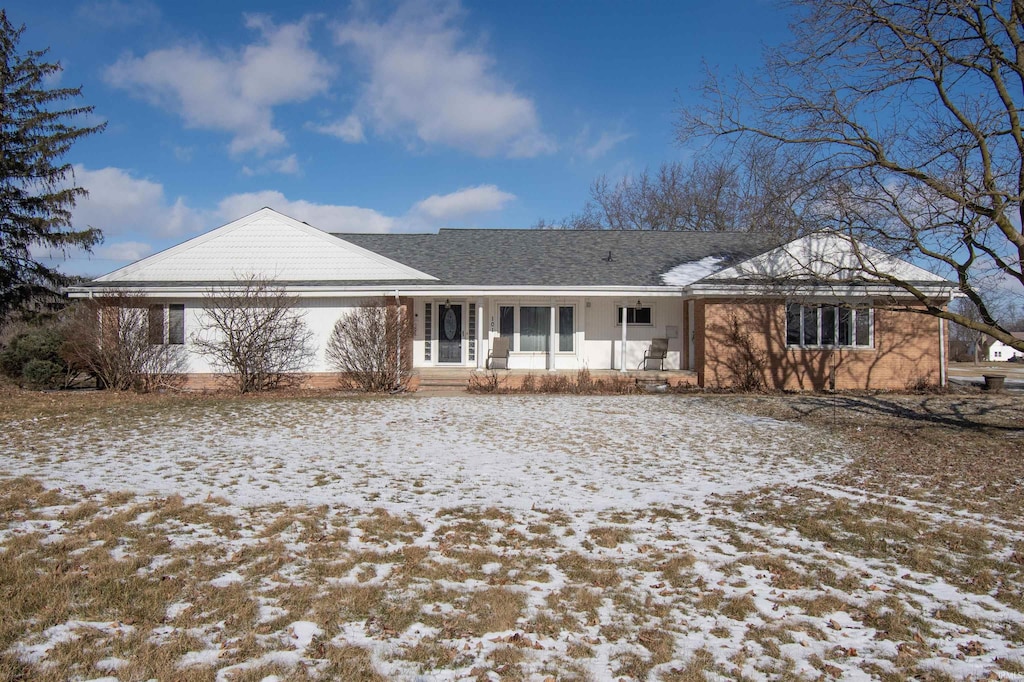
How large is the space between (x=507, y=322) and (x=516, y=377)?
2.96 meters

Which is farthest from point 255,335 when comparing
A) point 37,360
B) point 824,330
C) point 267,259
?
point 824,330

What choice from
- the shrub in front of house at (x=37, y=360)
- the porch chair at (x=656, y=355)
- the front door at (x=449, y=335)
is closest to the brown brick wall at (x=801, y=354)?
the porch chair at (x=656, y=355)

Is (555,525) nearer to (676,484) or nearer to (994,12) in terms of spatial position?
(676,484)

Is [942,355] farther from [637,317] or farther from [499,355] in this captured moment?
[499,355]

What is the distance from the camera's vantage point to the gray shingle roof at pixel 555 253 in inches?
701

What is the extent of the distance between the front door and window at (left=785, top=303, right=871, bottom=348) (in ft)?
29.7

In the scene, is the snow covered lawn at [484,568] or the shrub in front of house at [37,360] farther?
the shrub in front of house at [37,360]

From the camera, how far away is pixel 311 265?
17375mm

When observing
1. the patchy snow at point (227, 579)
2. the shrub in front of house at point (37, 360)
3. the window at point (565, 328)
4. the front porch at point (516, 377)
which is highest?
the window at point (565, 328)

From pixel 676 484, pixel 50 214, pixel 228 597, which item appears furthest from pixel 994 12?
pixel 50 214

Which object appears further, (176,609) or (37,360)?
(37,360)

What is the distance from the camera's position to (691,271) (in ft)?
60.7

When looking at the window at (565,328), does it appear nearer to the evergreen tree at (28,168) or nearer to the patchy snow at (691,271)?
the patchy snow at (691,271)

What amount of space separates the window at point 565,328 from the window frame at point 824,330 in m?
5.88
